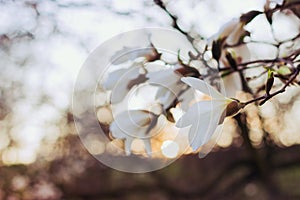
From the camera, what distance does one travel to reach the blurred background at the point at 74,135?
158 centimetres

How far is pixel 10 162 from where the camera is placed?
7.57ft

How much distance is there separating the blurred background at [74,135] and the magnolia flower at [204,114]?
953 millimetres

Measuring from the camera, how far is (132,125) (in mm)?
277

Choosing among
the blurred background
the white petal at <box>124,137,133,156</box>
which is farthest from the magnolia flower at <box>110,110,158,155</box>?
the blurred background

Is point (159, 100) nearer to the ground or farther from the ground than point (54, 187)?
nearer to the ground

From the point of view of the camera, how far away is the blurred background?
1579 mm

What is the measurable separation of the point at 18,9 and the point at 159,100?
1466 millimetres

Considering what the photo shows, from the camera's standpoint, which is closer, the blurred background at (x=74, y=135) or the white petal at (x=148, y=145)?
the white petal at (x=148, y=145)

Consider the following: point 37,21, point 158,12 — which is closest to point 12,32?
point 37,21

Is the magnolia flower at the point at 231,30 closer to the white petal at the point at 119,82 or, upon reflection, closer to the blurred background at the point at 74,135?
the white petal at the point at 119,82

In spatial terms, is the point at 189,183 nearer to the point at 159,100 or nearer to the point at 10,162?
the point at 10,162

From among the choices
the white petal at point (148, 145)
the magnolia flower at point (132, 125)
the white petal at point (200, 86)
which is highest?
the magnolia flower at point (132, 125)

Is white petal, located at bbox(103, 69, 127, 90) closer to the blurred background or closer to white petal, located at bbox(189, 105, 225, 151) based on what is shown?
white petal, located at bbox(189, 105, 225, 151)

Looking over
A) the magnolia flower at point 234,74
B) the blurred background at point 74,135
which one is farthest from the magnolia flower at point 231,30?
the blurred background at point 74,135
